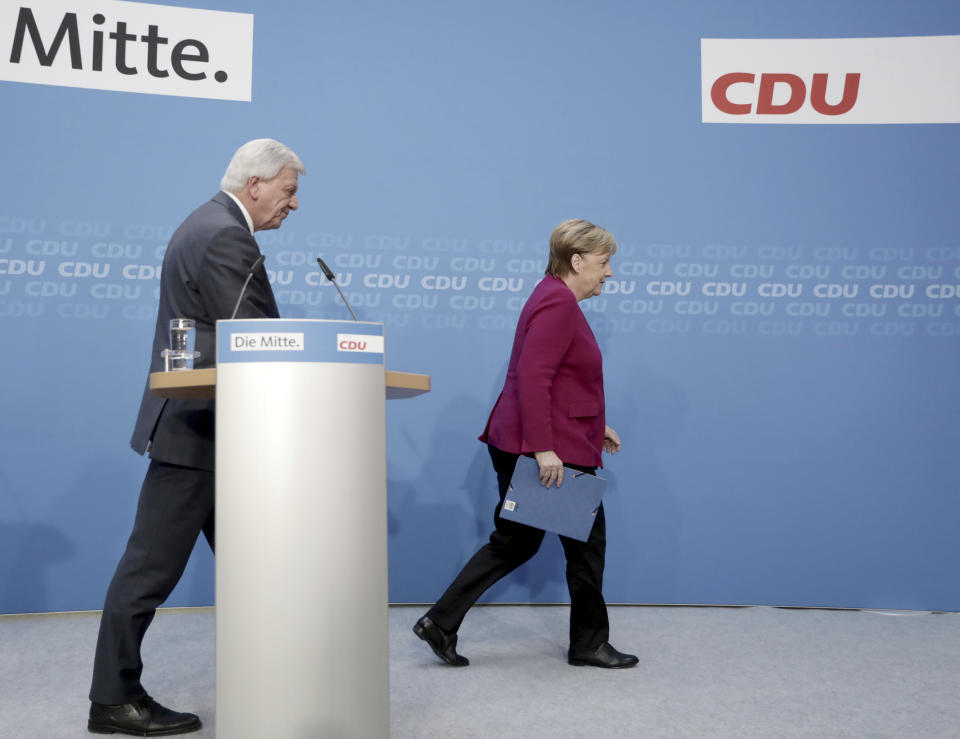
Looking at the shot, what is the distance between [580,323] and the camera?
287 cm

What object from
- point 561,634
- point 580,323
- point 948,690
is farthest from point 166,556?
point 948,690

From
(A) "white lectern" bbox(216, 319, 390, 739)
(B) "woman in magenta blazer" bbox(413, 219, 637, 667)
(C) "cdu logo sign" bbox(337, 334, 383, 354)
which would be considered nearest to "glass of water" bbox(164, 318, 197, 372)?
(A) "white lectern" bbox(216, 319, 390, 739)

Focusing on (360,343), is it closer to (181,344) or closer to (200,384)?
(200,384)

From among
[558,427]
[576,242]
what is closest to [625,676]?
[558,427]

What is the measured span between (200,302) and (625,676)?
5.78ft

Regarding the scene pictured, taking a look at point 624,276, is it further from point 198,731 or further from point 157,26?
point 198,731

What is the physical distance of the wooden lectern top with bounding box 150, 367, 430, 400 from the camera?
69.4 inches

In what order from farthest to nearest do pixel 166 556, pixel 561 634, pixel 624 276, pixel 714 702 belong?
pixel 624 276
pixel 561 634
pixel 714 702
pixel 166 556

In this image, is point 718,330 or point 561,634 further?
point 718,330

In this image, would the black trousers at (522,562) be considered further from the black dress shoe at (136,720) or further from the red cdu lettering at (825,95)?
the red cdu lettering at (825,95)

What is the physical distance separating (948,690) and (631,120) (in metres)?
2.56

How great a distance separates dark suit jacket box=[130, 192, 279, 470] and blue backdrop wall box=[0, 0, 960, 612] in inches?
59.2

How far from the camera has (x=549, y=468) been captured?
2781 mm

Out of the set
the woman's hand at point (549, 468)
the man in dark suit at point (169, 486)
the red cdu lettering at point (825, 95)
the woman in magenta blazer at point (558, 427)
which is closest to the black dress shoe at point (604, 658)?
the woman in magenta blazer at point (558, 427)
